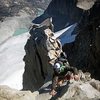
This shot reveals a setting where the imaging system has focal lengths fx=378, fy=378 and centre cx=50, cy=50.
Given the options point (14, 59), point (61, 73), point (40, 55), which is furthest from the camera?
point (14, 59)

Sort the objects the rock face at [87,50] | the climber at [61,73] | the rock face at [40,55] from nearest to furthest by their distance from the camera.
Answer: the climber at [61,73] < the rock face at [40,55] < the rock face at [87,50]

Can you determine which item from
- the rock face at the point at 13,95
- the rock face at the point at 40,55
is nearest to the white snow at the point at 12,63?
the rock face at the point at 40,55

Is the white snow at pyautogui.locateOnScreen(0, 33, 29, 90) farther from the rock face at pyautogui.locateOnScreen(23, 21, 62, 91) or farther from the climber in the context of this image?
the climber

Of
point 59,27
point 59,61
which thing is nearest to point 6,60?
point 59,27

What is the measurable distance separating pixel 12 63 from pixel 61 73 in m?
85.4

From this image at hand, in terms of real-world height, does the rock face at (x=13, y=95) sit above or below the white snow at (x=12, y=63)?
above

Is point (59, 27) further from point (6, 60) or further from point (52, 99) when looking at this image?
point (52, 99)

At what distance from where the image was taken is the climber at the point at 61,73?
22031 mm

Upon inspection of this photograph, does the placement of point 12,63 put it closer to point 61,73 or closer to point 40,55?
point 40,55

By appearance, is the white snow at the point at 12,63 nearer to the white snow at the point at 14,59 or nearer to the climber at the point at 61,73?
the white snow at the point at 14,59

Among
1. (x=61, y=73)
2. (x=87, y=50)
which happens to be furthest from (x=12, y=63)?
(x=61, y=73)

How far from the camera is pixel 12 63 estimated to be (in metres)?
107

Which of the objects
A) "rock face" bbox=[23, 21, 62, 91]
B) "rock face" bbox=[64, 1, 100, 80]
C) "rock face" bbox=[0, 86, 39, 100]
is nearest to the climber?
"rock face" bbox=[0, 86, 39, 100]

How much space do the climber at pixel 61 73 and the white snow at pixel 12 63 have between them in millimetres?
49827
